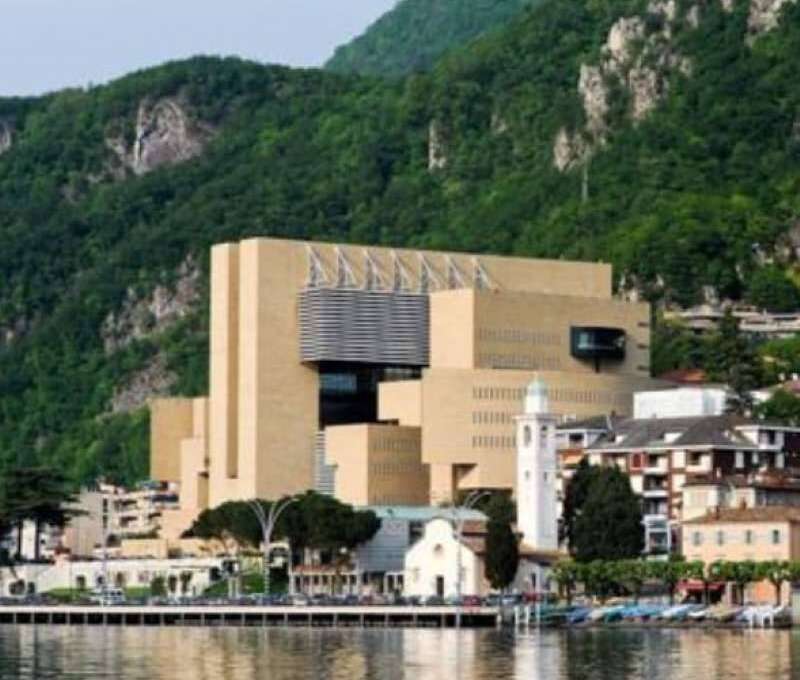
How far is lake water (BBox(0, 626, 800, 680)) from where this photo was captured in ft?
440

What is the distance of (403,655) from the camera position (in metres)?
149

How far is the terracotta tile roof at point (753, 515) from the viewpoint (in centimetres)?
18600

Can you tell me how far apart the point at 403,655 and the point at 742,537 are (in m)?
43.3

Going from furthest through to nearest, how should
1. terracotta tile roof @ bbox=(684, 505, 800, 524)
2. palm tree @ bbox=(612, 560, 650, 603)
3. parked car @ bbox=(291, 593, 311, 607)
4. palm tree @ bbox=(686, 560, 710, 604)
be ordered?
parked car @ bbox=(291, 593, 311, 607), terracotta tile roof @ bbox=(684, 505, 800, 524), palm tree @ bbox=(612, 560, 650, 603), palm tree @ bbox=(686, 560, 710, 604)

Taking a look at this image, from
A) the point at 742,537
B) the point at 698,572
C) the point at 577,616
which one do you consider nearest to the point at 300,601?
the point at 577,616

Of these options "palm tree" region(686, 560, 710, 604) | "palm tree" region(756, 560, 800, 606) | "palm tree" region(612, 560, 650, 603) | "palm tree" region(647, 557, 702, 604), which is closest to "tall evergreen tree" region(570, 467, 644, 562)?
"palm tree" region(612, 560, 650, 603)

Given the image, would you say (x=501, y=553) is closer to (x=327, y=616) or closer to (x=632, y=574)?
(x=632, y=574)

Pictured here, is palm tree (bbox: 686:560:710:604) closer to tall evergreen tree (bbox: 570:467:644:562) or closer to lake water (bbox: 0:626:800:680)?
tall evergreen tree (bbox: 570:467:644:562)

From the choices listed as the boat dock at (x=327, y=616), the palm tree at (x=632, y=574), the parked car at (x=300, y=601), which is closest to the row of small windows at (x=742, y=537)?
the palm tree at (x=632, y=574)

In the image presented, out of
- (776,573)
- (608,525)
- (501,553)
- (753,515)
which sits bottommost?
(776,573)

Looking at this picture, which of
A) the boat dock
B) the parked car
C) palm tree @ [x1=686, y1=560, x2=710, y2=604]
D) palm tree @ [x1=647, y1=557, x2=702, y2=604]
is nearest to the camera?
the boat dock

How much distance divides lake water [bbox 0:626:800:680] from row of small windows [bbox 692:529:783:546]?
16.9 metres

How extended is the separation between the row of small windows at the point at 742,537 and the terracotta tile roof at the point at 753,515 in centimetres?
67

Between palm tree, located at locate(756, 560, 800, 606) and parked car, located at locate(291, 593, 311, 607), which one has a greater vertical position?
palm tree, located at locate(756, 560, 800, 606)
